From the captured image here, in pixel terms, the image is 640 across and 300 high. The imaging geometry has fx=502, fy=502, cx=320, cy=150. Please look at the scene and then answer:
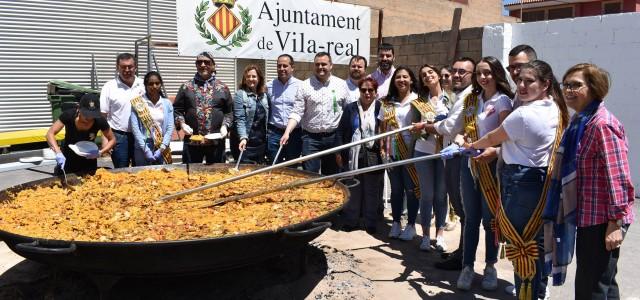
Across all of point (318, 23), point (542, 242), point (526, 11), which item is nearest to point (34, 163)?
point (318, 23)

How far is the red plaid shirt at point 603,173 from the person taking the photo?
248 centimetres

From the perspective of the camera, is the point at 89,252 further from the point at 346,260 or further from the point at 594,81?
the point at 594,81

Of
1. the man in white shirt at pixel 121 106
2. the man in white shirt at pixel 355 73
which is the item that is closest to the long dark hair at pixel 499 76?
the man in white shirt at pixel 355 73

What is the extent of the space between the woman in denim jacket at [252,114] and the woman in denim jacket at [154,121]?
0.74 metres

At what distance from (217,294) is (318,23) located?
6929 millimetres

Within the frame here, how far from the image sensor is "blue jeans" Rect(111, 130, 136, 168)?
5.06 metres

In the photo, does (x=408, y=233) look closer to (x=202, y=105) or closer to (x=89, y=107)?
(x=202, y=105)

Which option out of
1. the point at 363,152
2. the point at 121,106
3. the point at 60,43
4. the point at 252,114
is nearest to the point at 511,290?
the point at 363,152

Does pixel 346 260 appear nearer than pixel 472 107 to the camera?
No

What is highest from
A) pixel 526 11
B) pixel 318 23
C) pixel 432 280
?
pixel 526 11

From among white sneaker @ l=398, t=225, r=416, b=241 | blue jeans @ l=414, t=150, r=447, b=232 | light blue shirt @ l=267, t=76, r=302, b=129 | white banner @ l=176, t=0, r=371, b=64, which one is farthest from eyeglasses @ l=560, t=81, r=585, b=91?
white banner @ l=176, t=0, r=371, b=64

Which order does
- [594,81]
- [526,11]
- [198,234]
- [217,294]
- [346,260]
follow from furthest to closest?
[526,11] < [346,260] < [217,294] < [198,234] < [594,81]

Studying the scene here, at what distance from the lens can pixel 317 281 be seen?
388 cm

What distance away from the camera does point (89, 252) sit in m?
2.62
